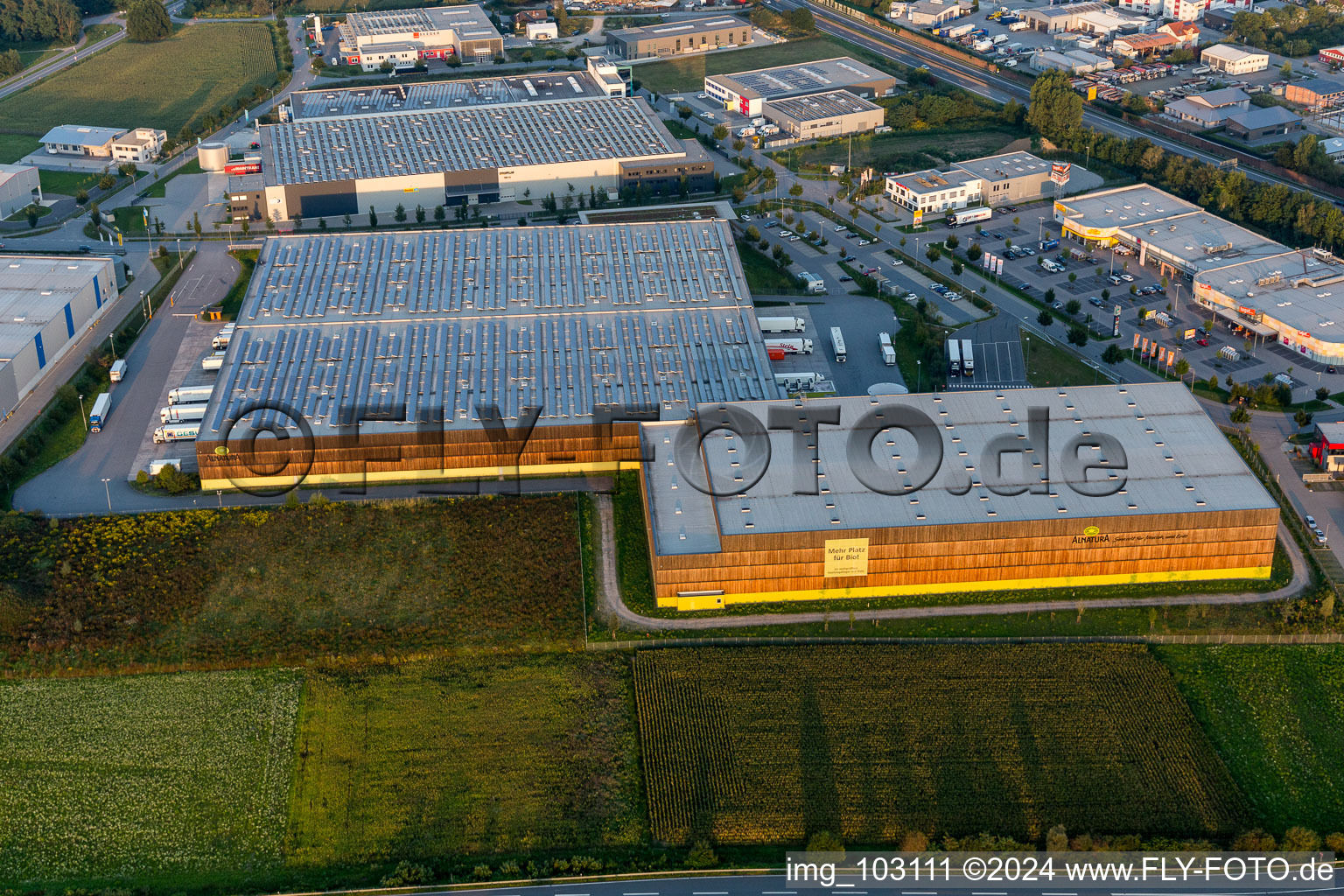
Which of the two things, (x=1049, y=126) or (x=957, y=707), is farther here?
(x=1049, y=126)

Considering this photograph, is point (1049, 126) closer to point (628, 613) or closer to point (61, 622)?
point (628, 613)

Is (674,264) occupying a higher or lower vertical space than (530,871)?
higher

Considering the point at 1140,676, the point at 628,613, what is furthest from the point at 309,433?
the point at 1140,676

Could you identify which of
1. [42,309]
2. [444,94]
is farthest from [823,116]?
[42,309]

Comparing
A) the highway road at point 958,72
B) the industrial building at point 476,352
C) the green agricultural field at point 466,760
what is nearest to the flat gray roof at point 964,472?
the industrial building at point 476,352

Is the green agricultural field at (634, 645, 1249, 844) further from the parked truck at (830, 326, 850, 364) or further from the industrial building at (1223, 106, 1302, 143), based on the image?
the industrial building at (1223, 106, 1302, 143)

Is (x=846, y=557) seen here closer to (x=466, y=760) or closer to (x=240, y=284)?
(x=466, y=760)
